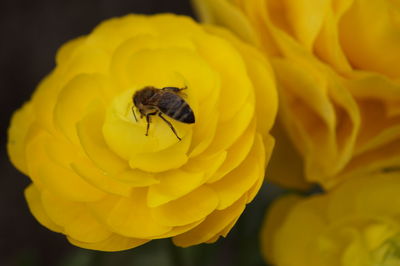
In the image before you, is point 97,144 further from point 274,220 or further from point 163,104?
point 274,220

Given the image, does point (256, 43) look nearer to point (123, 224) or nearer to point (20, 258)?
point (123, 224)

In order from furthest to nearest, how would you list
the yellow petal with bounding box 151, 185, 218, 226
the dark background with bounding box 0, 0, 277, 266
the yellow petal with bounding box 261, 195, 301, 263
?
the dark background with bounding box 0, 0, 277, 266
the yellow petal with bounding box 261, 195, 301, 263
the yellow petal with bounding box 151, 185, 218, 226

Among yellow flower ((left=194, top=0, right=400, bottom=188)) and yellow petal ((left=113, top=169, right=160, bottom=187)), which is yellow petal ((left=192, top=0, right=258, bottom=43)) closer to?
yellow flower ((left=194, top=0, right=400, bottom=188))

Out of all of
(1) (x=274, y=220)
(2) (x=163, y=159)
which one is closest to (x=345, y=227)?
(1) (x=274, y=220)

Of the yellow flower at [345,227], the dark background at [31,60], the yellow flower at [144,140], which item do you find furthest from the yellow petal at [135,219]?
the dark background at [31,60]

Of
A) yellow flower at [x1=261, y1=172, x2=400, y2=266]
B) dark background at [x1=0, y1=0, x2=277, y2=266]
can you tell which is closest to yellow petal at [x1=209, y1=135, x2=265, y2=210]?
yellow flower at [x1=261, y1=172, x2=400, y2=266]

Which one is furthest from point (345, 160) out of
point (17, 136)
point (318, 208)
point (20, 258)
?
point (20, 258)
